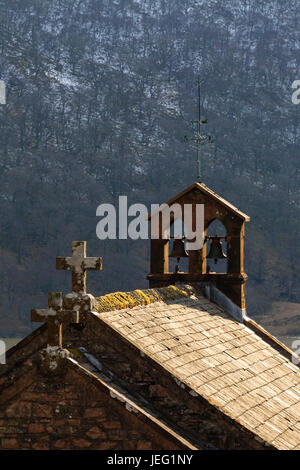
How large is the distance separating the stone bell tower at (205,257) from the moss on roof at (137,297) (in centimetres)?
105

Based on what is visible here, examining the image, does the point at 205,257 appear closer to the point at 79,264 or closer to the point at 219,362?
the point at 219,362

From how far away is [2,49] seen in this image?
10781 centimetres

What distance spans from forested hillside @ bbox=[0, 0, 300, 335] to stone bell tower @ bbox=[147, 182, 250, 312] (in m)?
55.6

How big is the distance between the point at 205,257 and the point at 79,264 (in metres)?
6.46

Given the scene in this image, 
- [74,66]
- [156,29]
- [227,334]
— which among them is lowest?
[227,334]

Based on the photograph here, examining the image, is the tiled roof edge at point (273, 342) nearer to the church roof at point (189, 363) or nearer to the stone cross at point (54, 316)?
the church roof at point (189, 363)

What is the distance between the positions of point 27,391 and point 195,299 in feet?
20.1

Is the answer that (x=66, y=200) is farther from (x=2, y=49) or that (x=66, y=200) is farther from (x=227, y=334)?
(x=227, y=334)

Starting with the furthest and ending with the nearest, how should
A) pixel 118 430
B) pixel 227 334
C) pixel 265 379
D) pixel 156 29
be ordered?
pixel 156 29 < pixel 227 334 < pixel 265 379 < pixel 118 430

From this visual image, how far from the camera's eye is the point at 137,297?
492 inches

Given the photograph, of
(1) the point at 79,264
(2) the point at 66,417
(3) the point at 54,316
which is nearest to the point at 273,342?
(1) the point at 79,264

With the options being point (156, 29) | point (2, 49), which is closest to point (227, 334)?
→ point (2, 49)

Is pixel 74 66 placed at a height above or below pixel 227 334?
above

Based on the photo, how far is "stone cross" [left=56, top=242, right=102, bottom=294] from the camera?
10.3 m
